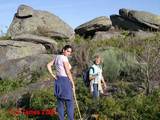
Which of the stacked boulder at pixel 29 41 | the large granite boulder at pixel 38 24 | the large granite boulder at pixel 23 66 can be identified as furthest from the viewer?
the large granite boulder at pixel 38 24

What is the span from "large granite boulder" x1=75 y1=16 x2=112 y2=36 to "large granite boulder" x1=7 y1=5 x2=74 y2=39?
107 centimetres

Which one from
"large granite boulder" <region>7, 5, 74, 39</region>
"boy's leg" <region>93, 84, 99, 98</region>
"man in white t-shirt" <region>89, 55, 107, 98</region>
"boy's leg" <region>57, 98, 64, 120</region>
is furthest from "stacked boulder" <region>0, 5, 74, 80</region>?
"boy's leg" <region>57, 98, 64, 120</region>

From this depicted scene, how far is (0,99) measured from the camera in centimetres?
1652

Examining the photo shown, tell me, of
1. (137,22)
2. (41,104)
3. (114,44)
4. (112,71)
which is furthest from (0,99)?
(137,22)

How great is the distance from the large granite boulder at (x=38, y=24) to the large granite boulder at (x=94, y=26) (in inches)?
42.0

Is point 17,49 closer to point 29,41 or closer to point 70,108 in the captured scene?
point 29,41

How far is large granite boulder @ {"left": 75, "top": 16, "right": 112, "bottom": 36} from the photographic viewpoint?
30359 mm

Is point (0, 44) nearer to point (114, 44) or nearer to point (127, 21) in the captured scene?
point (114, 44)

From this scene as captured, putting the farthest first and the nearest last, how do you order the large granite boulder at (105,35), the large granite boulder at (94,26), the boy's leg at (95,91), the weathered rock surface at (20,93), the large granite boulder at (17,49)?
the large granite boulder at (94,26)
the large granite boulder at (105,35)
the large granite boulder at (17,49)
the weathered rock surface at (20,93)
the boy's leg at (95,91)

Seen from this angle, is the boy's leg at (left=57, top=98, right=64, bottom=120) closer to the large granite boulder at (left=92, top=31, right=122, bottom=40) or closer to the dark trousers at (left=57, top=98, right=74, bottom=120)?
the dark trousers at (left=57, top=98, right=74, bottom=120)

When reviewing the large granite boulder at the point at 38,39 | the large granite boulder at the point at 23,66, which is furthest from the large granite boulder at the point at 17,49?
the large granite boulder at the point at 23,66

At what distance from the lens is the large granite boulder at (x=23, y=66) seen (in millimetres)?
20781

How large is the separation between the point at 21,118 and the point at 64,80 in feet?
9.10

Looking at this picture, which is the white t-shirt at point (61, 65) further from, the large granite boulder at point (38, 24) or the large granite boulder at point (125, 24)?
the large granite boulder at point (125, 24)
